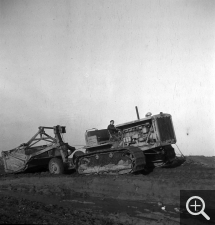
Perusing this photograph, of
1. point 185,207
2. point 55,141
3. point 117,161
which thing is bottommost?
point 185,207

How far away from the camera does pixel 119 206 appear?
26.6 feet

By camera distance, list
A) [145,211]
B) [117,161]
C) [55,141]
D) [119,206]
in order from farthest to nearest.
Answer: [55,141], [117,161], [119,206], [145,211]

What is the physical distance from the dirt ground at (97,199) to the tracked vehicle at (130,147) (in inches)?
36.3

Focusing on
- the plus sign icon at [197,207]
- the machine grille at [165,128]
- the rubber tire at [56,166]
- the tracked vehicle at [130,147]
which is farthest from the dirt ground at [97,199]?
the machine grille at [165,128]

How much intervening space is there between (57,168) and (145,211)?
6.93 meters

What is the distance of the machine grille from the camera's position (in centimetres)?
1173

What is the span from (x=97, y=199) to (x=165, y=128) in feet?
15.3

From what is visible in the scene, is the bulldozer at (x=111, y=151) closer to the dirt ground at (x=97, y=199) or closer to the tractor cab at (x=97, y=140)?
the tractor cab at (x=97, y=140)

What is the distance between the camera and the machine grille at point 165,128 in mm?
11729

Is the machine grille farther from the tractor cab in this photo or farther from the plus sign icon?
the plus sign icon

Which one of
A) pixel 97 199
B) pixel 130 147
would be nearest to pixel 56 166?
pixel 130 147

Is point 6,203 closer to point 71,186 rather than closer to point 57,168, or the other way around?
point 71,186

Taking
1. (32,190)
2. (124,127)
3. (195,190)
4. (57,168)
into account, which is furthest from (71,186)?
(195,190)

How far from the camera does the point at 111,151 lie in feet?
38.7
